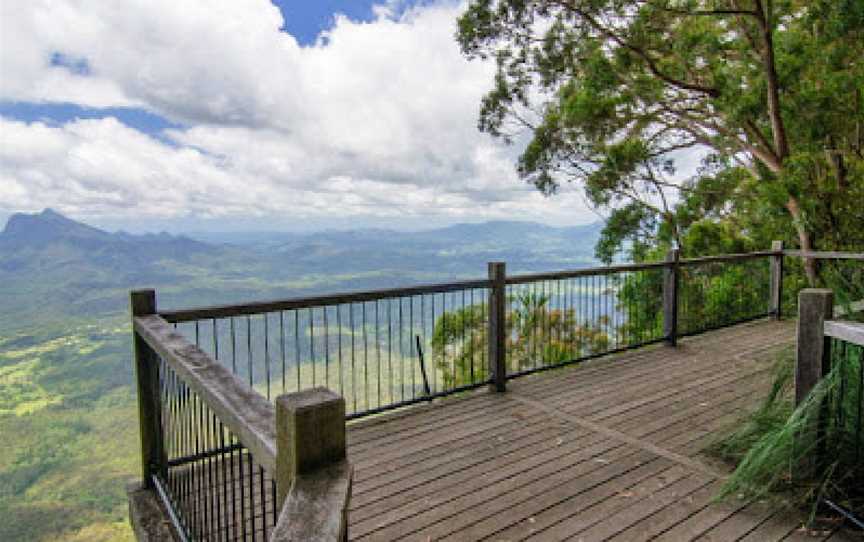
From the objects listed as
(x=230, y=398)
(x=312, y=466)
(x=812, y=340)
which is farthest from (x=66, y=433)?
→ (x=812, y=340)

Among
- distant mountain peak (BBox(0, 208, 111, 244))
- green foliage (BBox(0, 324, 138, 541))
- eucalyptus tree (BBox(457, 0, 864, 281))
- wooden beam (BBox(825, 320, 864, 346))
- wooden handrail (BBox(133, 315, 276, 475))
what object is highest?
distant mountain peak (BBox(0, 208, 111, 244))

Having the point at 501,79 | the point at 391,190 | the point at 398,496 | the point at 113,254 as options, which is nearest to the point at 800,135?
the point at 501,79

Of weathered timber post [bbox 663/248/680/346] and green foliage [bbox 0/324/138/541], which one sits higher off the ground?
weathered timber post [bbox 663/248/680/346]

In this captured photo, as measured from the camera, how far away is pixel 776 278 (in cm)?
711

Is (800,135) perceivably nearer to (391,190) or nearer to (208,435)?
(208,435)

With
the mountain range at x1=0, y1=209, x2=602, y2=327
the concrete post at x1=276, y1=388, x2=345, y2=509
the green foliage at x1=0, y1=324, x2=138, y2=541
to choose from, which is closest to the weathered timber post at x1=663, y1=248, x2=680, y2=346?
the concrete post at x1=276, y1=388, x2=345, y2=509

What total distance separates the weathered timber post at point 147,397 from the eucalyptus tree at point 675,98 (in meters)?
8.23

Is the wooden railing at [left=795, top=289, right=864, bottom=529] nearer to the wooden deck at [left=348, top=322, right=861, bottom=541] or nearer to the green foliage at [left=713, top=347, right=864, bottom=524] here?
the green foliage at [left=713, top=347, right=864, bottom=524]

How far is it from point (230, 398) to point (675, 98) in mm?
11880

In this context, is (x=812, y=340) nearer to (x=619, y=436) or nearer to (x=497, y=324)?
(x=619, y=436)

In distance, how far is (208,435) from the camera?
1749mm

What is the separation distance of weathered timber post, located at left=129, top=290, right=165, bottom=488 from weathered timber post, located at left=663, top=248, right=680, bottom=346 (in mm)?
5286

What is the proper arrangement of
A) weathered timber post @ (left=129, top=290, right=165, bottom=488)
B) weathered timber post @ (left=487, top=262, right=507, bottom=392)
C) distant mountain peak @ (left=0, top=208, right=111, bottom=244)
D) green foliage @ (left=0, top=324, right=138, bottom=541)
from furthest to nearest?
distant mountain peak @ (left=0, top=208, right=111, bottom=244), green foliage @ (left=0, top=324, right=138, bottom=541), weathered timber post @ (left=487, top=262, right=507, bottom=392), weathered timber post @ (left=129, top=290, right=165, bottom=488)

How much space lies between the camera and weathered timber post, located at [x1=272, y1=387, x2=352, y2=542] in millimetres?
832
